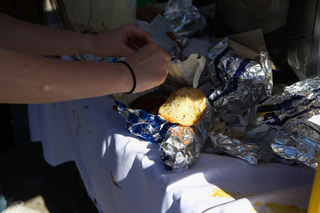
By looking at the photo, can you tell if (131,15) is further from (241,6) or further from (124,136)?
(124,136)

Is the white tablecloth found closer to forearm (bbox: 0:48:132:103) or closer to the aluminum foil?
the aluminum foil

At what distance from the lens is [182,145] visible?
487 millimetres

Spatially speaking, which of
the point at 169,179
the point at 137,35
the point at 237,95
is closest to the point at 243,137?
the point at 237,95

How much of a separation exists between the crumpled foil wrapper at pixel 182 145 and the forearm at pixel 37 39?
0.34 m

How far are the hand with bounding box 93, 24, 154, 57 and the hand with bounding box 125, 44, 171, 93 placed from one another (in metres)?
0.14

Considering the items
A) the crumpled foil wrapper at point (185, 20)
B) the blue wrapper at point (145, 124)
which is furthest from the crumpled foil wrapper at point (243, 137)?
the crumpled foil wrapper at point (185, 20)

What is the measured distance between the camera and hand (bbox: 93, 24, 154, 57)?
624mm

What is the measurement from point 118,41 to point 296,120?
466mm

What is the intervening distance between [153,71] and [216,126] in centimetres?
21

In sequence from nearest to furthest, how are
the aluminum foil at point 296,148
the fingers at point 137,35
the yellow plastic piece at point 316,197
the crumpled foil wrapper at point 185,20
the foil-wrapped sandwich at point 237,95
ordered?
the yellow plastic piece at point 316,197 → the aluminum foil at point 296,148 → the foil-wrapped sandwich at point 237,95 → the fingers at point 137,35 → the crumpled foil wrapper at point 185,20

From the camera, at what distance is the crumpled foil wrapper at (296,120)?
0.45m

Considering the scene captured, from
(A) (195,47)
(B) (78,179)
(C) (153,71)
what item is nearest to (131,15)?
(A) (195,47)

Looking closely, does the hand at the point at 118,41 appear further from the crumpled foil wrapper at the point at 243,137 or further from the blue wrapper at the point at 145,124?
the crumpled foil wrapper at the point at 243,137

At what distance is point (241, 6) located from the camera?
700 mm
